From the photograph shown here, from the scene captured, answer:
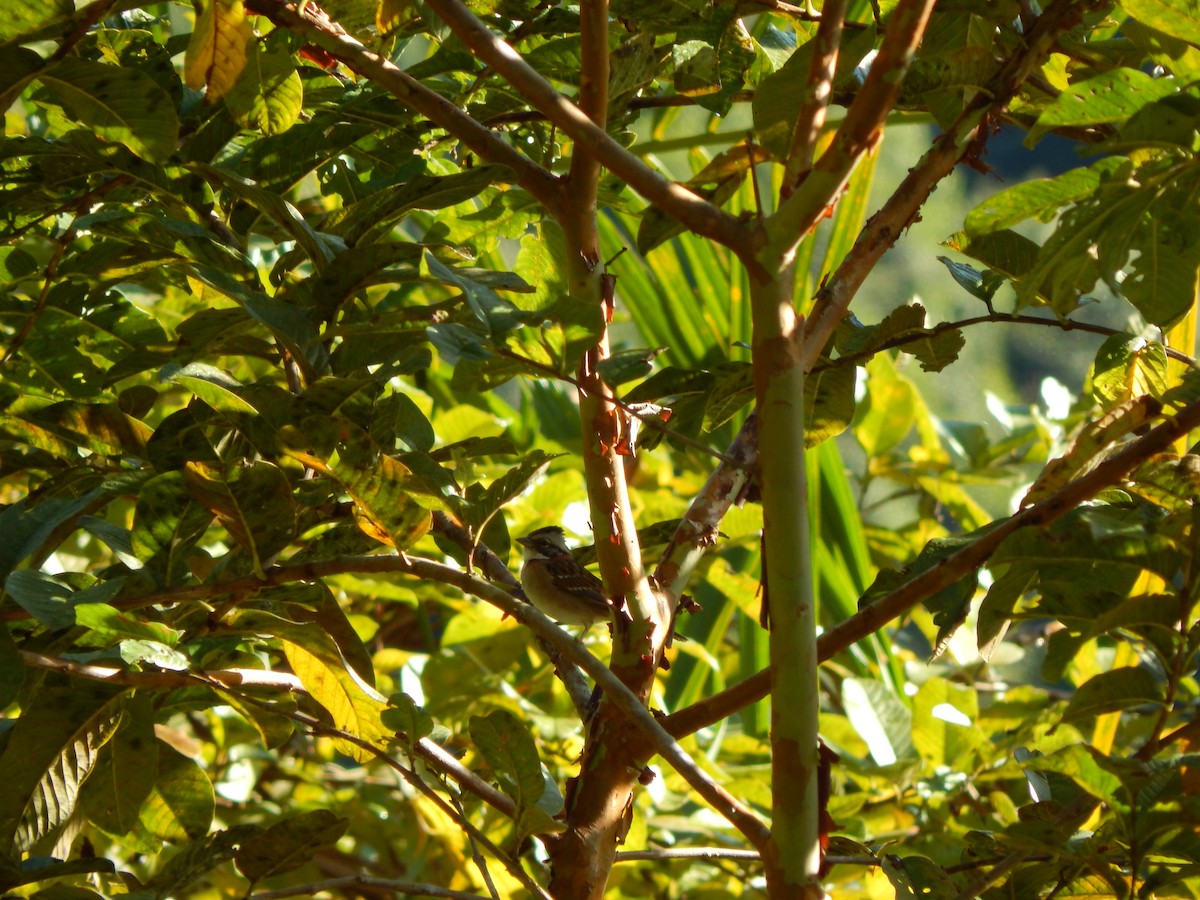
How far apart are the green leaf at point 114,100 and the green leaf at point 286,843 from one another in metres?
0.56

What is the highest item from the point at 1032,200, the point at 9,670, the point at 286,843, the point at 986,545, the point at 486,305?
the point at 1032,200

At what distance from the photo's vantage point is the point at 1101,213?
726 millimetres

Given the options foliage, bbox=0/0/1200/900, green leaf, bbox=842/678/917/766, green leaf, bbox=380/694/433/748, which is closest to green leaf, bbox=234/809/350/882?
foliage, bbox=0/0/1200/900

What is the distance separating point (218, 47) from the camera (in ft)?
2.78

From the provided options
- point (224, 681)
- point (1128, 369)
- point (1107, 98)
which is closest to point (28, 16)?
point (224, 681)

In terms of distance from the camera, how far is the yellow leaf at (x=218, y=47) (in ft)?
2.72

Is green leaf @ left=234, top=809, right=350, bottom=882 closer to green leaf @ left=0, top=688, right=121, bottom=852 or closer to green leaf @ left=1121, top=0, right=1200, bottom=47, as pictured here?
green leaf @ left=0, top=688, right=121, bottom=852

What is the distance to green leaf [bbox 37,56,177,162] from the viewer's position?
85cm

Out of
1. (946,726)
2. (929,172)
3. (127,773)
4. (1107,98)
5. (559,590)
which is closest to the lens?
(1107,98)

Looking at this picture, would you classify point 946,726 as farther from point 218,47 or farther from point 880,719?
point 218,47

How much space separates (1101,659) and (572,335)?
7.11 ft

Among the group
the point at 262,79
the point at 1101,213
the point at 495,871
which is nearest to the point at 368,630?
the point at 495,871

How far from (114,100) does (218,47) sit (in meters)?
0.09

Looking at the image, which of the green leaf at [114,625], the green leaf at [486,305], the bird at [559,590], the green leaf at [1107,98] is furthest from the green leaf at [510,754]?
the bird at [559,590]
